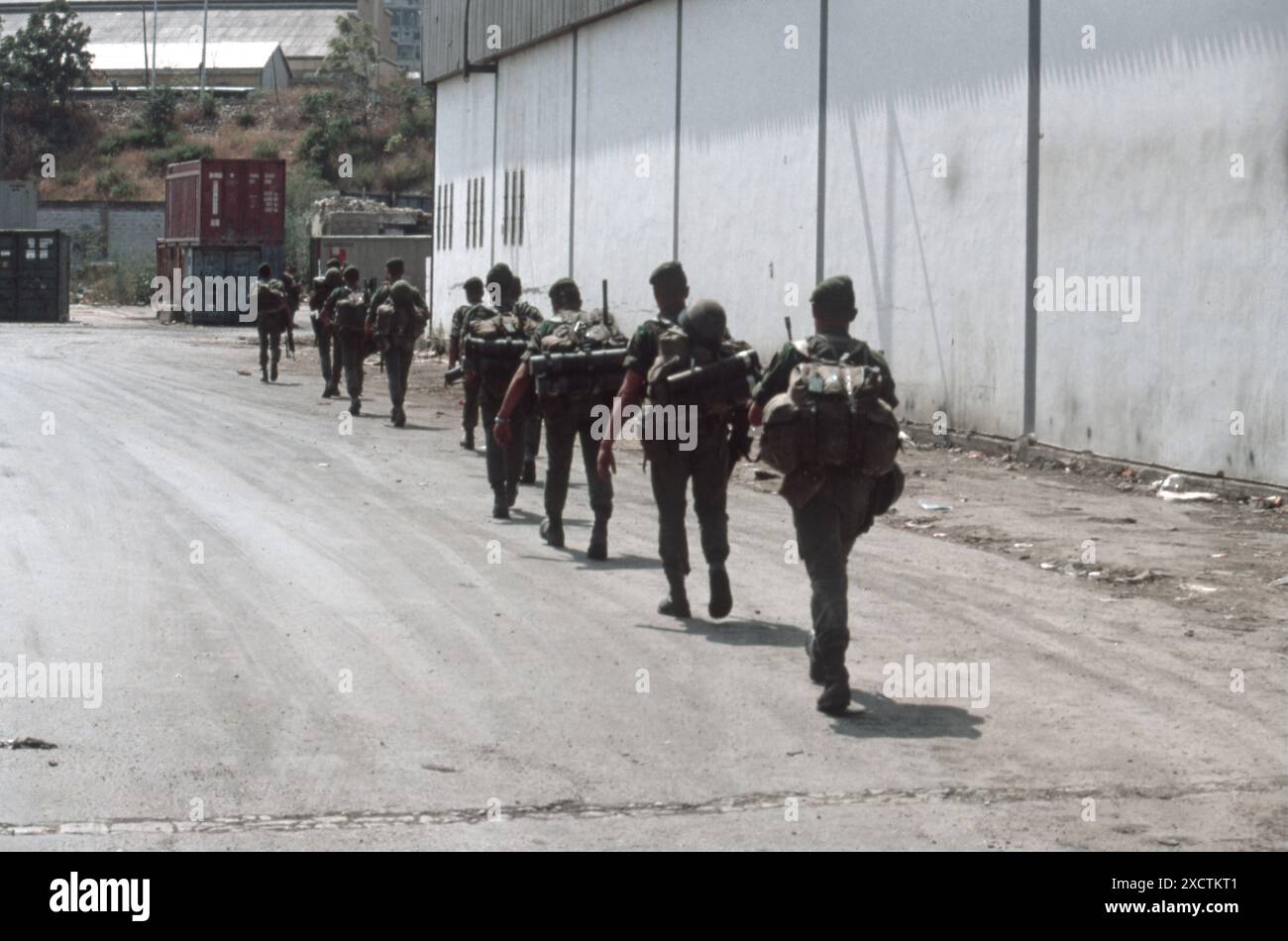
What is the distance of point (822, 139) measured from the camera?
76.2ft

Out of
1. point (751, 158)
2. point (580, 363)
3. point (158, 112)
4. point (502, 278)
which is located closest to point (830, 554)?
point (580, 363)

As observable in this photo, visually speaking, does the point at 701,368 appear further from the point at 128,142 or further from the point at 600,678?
the point at 128,142

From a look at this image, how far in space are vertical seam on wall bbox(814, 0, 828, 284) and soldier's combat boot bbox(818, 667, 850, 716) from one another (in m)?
15.8

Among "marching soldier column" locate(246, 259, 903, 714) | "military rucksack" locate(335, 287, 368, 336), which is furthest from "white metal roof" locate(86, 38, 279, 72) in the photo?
"marching soldier column" locate(246, 259, 903, 714)

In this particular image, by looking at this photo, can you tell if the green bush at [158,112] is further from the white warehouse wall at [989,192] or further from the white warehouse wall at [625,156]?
the white warehouse wall at [989,192]

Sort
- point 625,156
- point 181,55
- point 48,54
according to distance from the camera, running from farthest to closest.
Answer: point 181,55
point 48,54
point 625,156

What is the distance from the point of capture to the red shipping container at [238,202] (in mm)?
50469

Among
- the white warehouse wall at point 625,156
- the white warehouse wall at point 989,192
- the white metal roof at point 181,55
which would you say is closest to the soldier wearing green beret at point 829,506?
the white warehouse wall at point 989,192

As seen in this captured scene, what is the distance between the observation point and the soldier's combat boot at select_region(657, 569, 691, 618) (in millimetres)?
9875

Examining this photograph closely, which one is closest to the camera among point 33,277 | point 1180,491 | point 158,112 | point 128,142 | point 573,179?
point 1180,491

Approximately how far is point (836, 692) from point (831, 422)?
116 centimetres

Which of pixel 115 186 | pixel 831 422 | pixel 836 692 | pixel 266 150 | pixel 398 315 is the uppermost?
pixel 266 150

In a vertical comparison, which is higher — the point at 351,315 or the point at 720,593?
the point at 351,315
